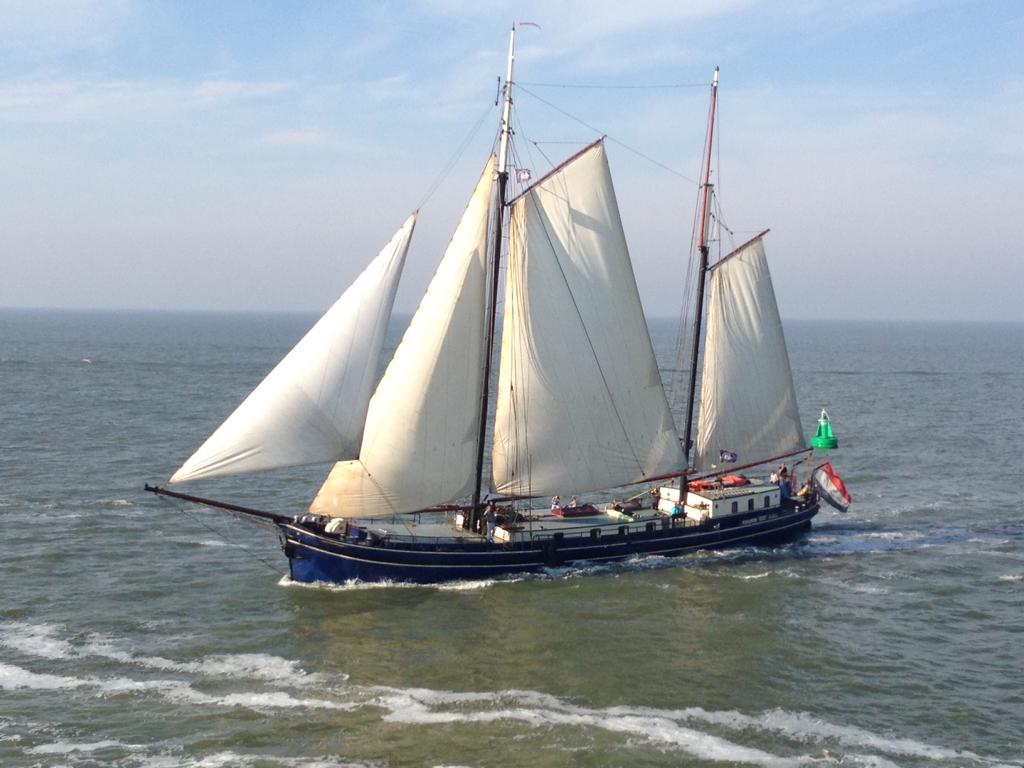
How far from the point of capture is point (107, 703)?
30.1 m

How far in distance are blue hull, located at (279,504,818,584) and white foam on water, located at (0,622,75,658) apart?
29.9ft

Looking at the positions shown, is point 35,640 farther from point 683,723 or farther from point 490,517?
point 683,723

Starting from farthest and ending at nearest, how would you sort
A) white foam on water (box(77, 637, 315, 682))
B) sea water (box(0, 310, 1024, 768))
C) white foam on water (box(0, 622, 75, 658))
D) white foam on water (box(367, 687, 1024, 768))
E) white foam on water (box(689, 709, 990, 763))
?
white foam on water (box(0, 622, 75, 658)), white foam on water (box(77, 637, 315, 682)), sea water (box(0, 310, 1024, 768)), white foam on water (box(689, 709, 990, 763)), white foam on water (box(367, 687, 1024, 768))

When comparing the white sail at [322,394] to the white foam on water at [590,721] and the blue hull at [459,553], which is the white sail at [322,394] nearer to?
the blue hull at [459,553]

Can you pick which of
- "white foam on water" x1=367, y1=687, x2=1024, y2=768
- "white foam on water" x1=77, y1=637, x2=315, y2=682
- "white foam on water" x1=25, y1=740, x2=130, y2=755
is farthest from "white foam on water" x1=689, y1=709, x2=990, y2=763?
"white foam on water" x1=25, y1=740, x2=130, y2=755

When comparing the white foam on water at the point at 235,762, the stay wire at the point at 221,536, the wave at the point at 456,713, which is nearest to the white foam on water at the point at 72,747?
the wave at the point at 456,713

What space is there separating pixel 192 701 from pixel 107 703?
2460mm

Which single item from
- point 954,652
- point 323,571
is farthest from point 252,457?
point 954,652

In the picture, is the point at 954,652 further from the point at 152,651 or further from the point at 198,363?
the point at 198,363

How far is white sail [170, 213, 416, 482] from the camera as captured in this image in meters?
37.5

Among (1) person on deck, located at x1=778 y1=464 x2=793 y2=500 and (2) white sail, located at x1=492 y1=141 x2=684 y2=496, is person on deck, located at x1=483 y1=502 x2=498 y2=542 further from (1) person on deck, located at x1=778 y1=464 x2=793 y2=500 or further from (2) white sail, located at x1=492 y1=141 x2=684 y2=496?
(1) person on deck, located at x1=778 y1=464 x2=793 y2=500

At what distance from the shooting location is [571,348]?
44781 millimetres

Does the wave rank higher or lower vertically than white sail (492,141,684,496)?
lower

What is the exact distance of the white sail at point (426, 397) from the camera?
40.8 metres
